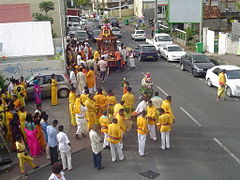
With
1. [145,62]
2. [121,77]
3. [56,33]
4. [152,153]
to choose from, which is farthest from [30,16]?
[152,153]

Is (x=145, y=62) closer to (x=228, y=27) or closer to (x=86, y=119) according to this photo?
(x=86, y=119)

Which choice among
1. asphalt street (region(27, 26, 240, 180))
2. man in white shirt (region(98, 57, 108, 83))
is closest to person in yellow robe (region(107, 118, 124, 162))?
asphalt street (region(27, 26, 240, 180))

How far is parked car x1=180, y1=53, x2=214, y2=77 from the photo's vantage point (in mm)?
22364

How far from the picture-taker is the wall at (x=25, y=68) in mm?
21734

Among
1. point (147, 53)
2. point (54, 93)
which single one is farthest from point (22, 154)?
point (147, 53)

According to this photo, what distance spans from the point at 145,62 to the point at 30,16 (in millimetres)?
19263

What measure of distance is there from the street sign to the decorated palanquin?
1354cm

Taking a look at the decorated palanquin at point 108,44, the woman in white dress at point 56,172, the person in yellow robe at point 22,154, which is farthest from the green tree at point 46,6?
the woman in white dress at point 56,172

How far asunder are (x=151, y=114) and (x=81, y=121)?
2.71 m

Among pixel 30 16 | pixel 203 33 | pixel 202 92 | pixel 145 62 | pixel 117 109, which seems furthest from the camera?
pixel 30 16

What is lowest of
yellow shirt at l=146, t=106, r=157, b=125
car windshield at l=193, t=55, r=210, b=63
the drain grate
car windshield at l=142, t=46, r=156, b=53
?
the drain grate

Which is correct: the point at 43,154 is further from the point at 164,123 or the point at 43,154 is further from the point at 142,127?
the point at 164,123

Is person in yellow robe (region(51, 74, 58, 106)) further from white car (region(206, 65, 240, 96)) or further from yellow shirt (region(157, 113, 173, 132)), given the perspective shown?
white car (region(206, 65, 240, 96))

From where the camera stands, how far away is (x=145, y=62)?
28.8m
